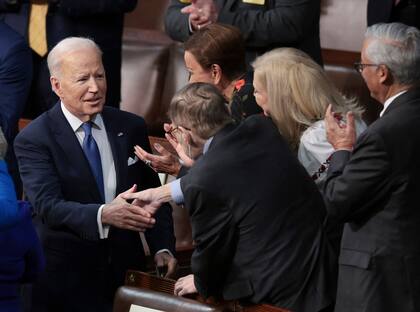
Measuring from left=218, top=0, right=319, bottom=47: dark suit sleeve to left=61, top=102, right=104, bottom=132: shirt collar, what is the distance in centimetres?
110

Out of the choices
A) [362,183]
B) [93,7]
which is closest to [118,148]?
[362,183]

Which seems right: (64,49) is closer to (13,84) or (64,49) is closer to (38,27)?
(13,84)

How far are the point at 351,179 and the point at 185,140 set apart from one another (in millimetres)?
588

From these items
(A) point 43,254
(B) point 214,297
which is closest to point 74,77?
(A) point 43,254

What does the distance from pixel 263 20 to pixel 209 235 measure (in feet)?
6.13

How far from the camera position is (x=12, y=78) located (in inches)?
244

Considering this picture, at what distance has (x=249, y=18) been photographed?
5.60 meters

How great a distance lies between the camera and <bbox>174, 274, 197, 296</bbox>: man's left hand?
4.20 meters

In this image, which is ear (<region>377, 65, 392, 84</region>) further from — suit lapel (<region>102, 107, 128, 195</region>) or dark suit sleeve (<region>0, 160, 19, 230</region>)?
dark suit sleeve (<region>0, 160, 19, 230</region>)

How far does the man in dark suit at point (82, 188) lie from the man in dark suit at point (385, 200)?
817 millimetres

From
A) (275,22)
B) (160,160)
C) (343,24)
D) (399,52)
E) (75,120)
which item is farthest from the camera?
(343,24)

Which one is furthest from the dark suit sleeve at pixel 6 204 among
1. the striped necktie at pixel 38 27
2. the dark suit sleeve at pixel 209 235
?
the striped necktie at pixel 38 27

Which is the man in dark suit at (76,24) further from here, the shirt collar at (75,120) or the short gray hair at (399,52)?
the short gray hair at (399,52)

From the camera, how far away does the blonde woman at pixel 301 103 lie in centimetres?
446
